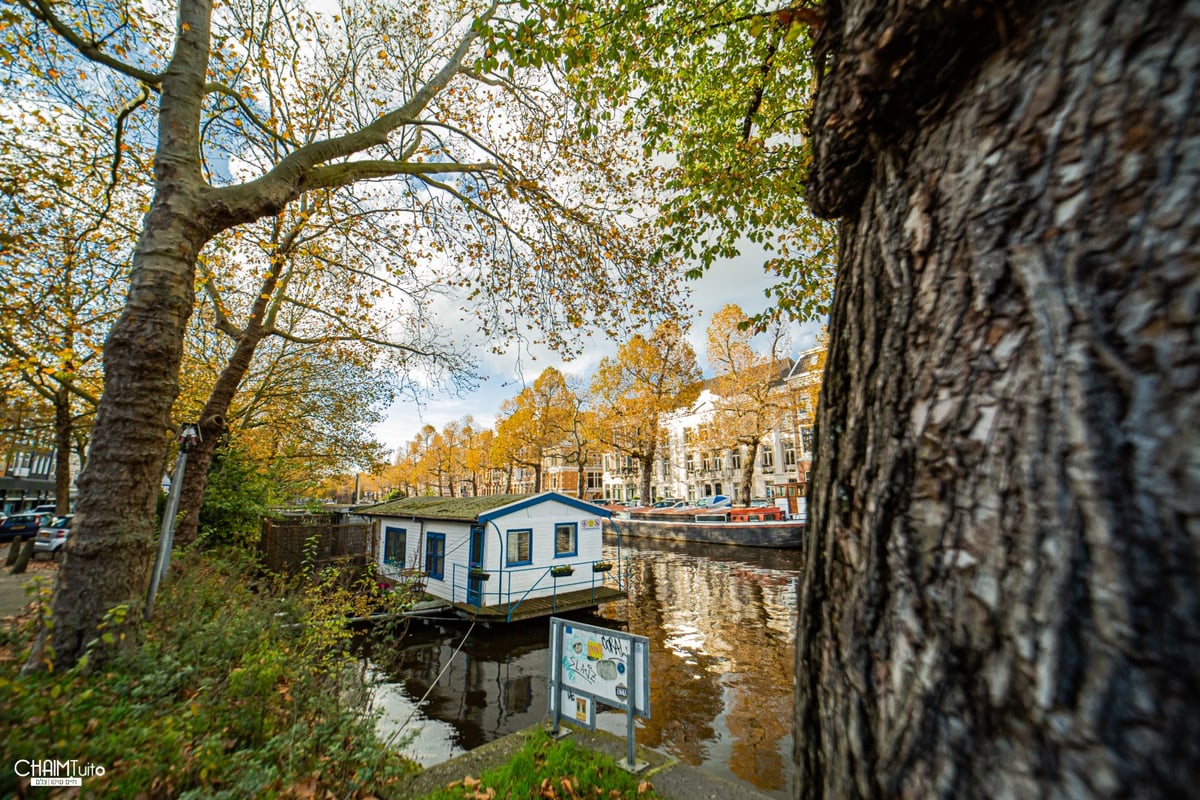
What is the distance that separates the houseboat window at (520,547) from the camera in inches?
549

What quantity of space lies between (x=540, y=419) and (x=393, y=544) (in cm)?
2398

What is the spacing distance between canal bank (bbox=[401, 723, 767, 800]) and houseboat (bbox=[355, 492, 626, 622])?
756cm

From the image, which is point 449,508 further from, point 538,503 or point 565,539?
point 565,539

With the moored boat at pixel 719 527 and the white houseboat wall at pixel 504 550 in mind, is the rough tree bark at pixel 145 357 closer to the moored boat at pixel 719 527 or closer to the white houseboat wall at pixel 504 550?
the white houseboat wall at pixel 504 550

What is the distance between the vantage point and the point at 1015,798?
2.23ft

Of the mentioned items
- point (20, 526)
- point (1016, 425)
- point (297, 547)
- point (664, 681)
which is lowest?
point (664, 681)

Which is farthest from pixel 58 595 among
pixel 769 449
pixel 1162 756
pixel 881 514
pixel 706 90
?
pixel 769 449

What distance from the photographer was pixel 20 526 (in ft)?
62.1

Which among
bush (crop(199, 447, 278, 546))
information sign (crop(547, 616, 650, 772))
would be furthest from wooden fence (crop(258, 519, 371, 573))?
information sign (crop(547, 616, 650, 772))

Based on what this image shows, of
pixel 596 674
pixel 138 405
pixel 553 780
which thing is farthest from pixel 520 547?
pixel 138 405

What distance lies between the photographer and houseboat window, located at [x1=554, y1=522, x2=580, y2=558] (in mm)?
15016

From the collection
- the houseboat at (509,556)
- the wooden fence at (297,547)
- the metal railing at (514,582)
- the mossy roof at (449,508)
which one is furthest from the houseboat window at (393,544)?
the metal railing at (514,582)

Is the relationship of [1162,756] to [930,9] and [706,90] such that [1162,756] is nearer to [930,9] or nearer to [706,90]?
[930,9]

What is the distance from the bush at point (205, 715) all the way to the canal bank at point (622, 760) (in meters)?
0.28
